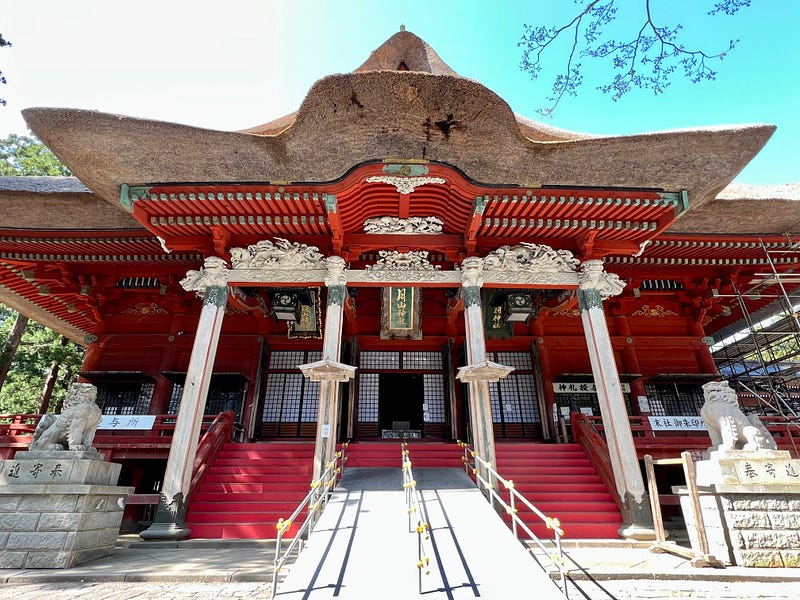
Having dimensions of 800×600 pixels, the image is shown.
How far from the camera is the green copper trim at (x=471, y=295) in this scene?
29.8 feet

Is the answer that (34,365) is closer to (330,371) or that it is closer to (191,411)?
(191,411)

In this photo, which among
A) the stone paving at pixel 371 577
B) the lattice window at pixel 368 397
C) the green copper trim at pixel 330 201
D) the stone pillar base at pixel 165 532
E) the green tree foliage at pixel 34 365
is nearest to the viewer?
the stone paving at pixel 371 577

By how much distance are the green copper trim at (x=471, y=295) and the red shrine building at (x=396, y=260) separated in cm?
5

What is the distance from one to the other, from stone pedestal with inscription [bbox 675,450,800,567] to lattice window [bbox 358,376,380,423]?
343 inches

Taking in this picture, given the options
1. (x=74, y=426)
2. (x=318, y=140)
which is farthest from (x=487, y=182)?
(x=74, y=426)

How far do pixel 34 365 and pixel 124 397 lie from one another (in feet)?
30.3

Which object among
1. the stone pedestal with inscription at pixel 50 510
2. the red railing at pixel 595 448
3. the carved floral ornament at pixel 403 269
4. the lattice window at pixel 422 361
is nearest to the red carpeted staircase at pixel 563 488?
the red railing at pixel 595 448

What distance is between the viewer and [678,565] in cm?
511

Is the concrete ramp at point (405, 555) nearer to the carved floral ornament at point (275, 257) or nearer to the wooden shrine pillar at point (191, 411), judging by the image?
the wooden shrine pillar at point (191, 411)

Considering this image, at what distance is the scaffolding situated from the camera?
9.62 meters

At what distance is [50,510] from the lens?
18.0 ft

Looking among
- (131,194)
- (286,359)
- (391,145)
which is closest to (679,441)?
(391,145)

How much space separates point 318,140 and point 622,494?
27.1 ft

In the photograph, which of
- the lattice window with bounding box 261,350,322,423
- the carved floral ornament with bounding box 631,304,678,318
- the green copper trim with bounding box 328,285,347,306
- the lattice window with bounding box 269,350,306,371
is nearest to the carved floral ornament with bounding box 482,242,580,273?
the green copper trim with bounding box 328,285,347,306
